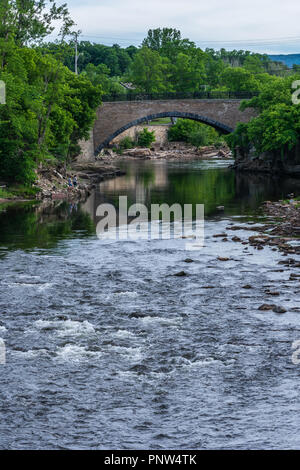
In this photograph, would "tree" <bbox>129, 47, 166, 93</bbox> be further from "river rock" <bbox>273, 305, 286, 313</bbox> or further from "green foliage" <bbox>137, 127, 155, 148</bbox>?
"river rock" <bbox>273, 305, 286, 313</bbox>

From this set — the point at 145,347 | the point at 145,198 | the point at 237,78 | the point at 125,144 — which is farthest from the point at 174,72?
the point at 145,347

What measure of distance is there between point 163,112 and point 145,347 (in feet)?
226

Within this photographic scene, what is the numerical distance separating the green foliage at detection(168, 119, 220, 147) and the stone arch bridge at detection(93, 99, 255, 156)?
3540 centimetres

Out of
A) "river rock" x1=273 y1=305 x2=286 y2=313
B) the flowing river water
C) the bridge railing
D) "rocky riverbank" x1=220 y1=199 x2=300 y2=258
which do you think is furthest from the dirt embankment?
Answer: "river rock" x1=273 y1=305 x2=286 y2=313

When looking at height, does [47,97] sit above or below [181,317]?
above

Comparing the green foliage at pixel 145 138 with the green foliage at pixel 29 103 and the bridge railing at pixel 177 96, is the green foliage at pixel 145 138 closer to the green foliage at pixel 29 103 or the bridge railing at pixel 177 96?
the bridge railing at pixel 177 96

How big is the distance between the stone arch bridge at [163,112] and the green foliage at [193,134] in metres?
35.4

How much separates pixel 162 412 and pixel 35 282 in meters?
10.9

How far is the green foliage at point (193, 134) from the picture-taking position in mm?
119581

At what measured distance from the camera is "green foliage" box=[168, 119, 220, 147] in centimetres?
11958

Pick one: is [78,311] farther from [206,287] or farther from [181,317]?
[206,287]

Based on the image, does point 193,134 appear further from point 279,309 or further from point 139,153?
point 279,309

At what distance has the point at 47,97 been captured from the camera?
50.6m
